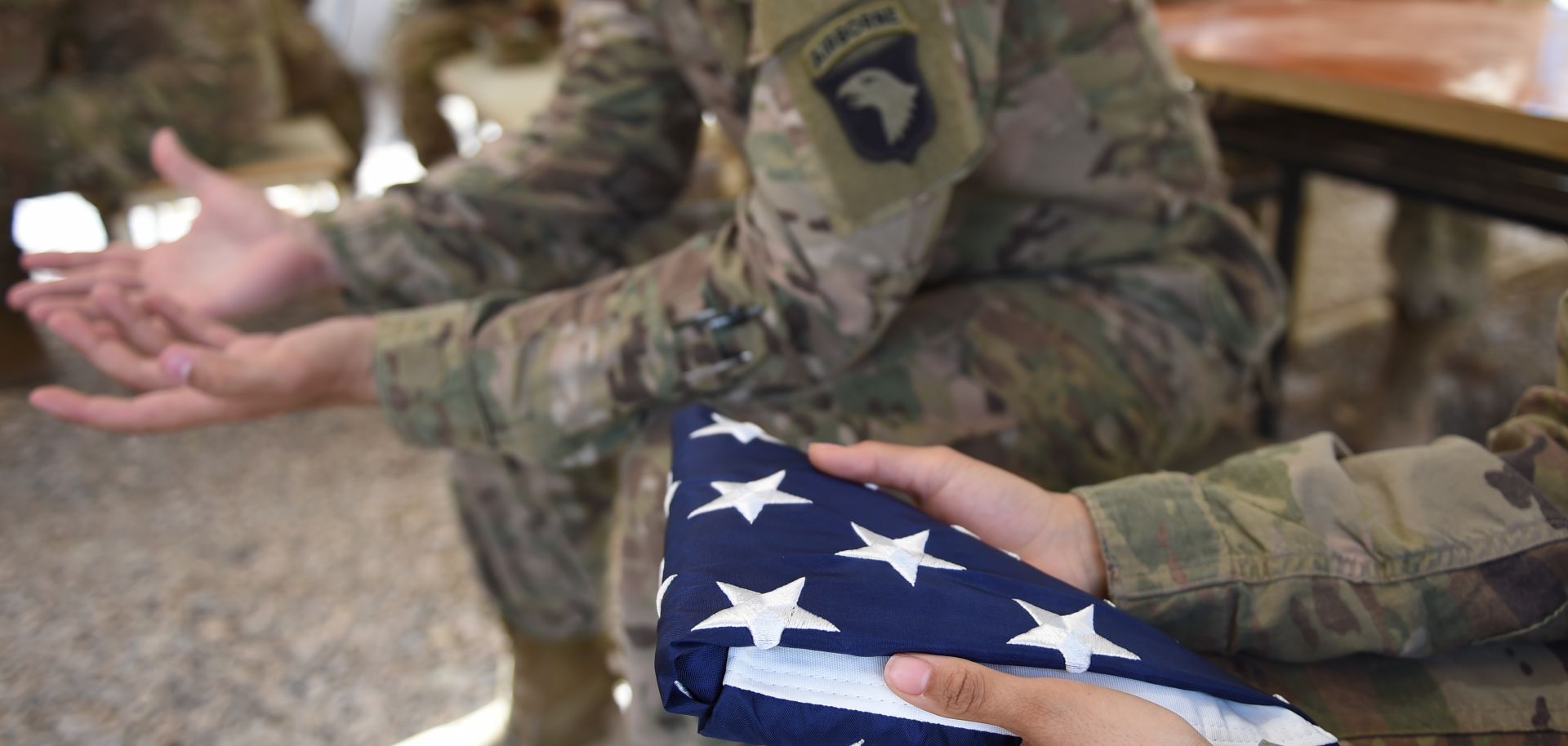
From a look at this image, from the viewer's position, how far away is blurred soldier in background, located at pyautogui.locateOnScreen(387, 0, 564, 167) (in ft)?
8.00

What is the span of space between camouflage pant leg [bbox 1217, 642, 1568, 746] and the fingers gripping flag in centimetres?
7

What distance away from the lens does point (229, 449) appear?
1.54 meters

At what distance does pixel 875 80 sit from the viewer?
2.30 ft

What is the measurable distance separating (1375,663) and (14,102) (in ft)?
5.64

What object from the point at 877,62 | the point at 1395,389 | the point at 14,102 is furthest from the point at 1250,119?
the point at 14,102

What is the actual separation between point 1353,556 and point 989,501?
19 cm

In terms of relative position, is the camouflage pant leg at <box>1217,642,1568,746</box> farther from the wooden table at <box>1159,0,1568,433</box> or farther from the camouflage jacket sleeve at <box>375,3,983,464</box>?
the wooden table at <box>1159,0,1568,433</box>

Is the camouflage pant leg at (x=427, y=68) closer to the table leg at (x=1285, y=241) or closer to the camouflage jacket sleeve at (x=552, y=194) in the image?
the camouflage jacket sleeve at (x=552, y=194)

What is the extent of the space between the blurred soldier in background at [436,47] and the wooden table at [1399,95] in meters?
1.40

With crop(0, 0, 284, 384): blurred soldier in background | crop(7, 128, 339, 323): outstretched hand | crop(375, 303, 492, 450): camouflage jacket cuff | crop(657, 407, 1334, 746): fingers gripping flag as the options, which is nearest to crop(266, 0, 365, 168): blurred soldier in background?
crop(0, 0, 284, 384): blurred soldier in background

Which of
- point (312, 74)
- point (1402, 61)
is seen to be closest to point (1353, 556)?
point (1402, 61)

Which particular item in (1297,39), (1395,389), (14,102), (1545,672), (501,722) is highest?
(14,102)

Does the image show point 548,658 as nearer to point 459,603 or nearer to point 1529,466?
point 459,603

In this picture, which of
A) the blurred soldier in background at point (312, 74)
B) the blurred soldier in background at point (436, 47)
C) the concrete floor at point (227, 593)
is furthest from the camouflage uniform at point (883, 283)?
the blurred soldier in background at point (436, 47)
